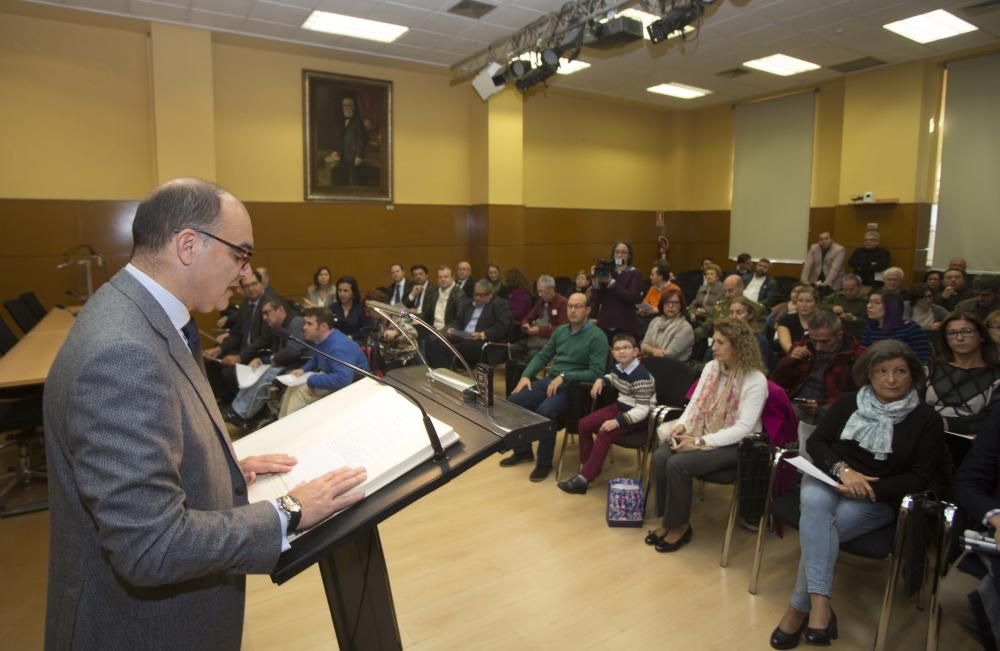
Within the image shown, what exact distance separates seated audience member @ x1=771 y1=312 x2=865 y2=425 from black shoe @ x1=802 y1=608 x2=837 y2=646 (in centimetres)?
123

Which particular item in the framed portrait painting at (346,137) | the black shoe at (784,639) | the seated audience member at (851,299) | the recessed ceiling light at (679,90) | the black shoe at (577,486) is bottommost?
the black shoe at (784,639)

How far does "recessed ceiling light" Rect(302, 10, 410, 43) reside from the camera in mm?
6637

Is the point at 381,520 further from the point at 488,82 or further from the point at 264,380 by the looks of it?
the point at 488,82

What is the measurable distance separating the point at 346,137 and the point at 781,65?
6149 mm

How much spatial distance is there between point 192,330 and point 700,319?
20.6 ft

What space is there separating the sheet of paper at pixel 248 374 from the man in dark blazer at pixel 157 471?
3.50m

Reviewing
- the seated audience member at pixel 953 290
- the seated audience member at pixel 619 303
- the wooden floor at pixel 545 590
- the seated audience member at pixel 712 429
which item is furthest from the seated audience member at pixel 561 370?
the seated audience member at pixel 953 290

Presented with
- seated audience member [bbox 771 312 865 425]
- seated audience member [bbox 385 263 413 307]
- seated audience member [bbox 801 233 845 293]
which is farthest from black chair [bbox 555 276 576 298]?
seated audience member [bbox 771 312 865 425]

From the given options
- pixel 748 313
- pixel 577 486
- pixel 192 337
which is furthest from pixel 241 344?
pixel 192 337

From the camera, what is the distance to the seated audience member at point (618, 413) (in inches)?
146

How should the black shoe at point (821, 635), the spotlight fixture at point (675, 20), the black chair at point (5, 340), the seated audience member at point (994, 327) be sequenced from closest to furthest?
the black shoe at point (821, 635)
the seated audience member at point (994, 327)
the black chair at point (5, 340)
the spotlight fixture at point (675, 20)

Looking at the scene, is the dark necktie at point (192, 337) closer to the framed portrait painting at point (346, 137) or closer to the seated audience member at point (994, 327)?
the seated audience member at point (994, 327)

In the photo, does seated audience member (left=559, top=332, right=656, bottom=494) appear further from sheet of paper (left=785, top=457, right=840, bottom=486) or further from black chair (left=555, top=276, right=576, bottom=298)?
black chair (left=555, top=276, right=576, bottom=298)

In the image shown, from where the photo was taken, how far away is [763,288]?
26.6ft
